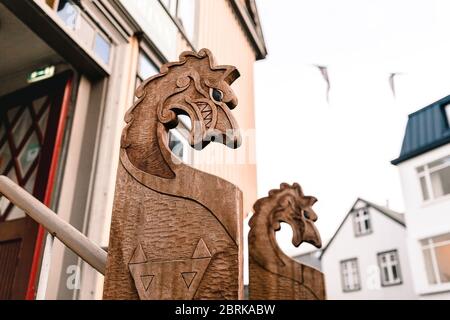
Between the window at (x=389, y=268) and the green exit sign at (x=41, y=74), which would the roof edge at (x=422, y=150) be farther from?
the green exit sign at (x=41, y=74)

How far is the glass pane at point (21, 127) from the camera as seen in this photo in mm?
3209

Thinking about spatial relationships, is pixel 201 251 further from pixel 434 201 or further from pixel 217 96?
pixel 434 201

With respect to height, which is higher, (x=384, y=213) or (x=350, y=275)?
(x=384, y=213)

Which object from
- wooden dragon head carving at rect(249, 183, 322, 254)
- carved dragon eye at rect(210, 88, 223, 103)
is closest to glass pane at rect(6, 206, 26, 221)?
wooden dragon head carving at rect(249, 183, 322, 254)

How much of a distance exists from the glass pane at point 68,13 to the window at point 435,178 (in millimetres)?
8013

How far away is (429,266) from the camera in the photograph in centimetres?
901

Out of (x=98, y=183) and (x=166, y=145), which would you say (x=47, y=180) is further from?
(x=166, y=145)

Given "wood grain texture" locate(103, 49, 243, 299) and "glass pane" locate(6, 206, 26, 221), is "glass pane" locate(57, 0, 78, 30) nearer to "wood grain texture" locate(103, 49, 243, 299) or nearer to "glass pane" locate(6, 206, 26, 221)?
"glass pane" locate(6, 206, 26, 221)

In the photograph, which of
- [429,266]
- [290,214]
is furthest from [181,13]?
[429,266]

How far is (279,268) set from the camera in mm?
1952

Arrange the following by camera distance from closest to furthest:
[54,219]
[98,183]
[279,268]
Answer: [54,219] → [279,268] → [98,183]

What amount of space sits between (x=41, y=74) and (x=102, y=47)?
601 mm

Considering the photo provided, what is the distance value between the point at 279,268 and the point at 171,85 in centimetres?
128

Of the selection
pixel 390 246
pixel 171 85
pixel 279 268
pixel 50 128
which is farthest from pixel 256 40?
pixel 390 246
